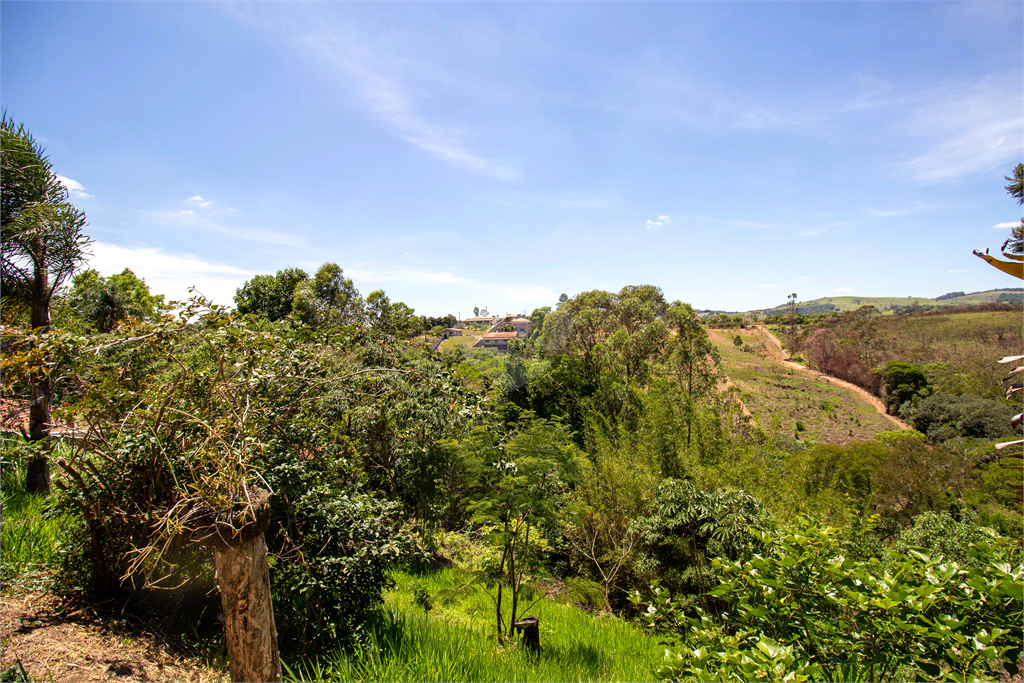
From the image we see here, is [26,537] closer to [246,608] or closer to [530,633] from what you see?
[246,608]

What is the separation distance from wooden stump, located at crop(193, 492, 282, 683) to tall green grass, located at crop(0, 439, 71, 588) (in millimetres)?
2090

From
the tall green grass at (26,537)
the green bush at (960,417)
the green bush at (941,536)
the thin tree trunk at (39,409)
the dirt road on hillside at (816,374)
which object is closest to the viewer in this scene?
the tall green grass at (26,537)

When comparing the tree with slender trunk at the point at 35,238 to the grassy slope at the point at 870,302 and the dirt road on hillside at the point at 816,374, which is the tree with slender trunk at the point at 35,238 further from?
the grassy slope at the point at 870,302

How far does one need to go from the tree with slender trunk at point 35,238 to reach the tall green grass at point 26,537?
540 mm

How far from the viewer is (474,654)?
117 inches

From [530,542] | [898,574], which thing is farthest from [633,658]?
[898,574]

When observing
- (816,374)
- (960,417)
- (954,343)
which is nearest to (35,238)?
(960,417)

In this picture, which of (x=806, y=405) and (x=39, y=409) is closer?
(x=39, y=409)

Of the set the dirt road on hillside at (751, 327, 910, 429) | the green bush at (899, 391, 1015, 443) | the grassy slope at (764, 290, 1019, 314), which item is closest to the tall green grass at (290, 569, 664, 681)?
the green bush at (899, 391, 1015, 443)

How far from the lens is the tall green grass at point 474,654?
268cm

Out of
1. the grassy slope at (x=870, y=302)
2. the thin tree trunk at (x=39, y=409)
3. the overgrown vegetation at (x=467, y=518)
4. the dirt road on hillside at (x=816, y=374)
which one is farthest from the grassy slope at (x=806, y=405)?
the grassy slope at (x=870, y=302)

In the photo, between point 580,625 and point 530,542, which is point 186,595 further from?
point 580,625

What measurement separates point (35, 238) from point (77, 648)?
3355mm

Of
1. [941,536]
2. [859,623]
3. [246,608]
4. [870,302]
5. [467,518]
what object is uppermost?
[870,302]
